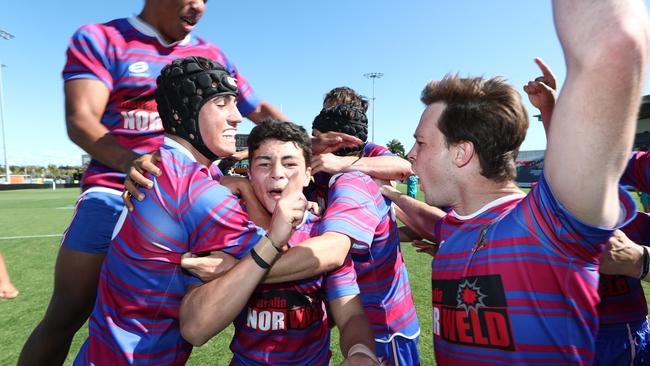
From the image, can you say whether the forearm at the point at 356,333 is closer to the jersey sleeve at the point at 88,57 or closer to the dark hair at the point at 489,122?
the dark hair at the point at 489,122

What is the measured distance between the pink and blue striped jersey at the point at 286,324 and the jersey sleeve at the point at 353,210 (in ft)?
0.68

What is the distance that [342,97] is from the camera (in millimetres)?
3053

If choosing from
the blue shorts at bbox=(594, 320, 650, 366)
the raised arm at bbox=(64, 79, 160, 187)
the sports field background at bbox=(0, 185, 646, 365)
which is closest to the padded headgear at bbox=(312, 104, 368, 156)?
the raised arm at bbox=(64, 79, 160, 187)

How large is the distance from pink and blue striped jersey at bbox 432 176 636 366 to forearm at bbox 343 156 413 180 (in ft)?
3.43

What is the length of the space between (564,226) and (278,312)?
3.90 ft

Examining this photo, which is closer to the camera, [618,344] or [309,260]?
[309,260]

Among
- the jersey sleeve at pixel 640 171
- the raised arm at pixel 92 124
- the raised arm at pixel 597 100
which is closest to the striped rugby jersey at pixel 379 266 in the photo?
the raised arm at pixel 92 124

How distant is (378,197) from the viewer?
2.36 m

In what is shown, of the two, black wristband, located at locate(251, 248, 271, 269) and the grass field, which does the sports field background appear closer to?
the grass field

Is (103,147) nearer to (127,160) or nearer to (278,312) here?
(127,160)

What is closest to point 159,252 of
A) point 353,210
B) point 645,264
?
point 353,210

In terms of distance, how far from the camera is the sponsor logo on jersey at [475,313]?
Result: 1.28m

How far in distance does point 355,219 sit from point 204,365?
7.41ft

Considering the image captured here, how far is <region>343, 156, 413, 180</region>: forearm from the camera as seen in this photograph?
241 centimetres
